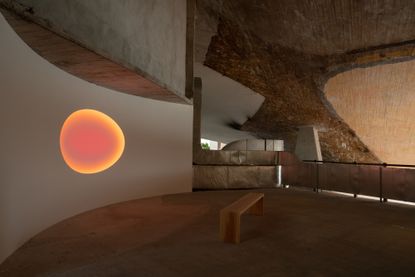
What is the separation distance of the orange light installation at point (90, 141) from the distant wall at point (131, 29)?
172 cm

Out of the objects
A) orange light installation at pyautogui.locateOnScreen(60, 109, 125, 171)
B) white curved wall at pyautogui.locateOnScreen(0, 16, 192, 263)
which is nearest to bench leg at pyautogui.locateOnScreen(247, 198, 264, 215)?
white curved wall at pyautogui.locateOnScreen(0, 16, 192, 263)

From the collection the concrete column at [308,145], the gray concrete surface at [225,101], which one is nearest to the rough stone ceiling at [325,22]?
the gray concrete surface at [225,101]

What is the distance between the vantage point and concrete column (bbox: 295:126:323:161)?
14.8 m

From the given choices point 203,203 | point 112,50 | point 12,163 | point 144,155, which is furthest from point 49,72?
point 203,203

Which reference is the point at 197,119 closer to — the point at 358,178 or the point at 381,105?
the point at 358,178

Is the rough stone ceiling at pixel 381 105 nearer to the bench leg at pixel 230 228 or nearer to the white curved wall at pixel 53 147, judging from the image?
the white curved wall at pixel 53 147

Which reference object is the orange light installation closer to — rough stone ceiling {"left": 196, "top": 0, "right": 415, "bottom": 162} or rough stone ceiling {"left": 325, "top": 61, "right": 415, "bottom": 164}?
rough stone ceiling {"left": 196, "top": 0, "right": 415, "bottom": 162}

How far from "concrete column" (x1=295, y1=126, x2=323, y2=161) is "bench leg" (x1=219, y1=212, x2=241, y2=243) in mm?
11635

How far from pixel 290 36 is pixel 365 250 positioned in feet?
22.1

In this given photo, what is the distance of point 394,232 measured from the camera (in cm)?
493

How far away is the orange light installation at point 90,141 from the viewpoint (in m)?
5.86

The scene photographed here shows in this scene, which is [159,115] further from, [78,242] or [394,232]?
[394,232]

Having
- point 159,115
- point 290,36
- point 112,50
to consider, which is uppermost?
point 290,36

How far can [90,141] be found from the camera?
6.57 metres
